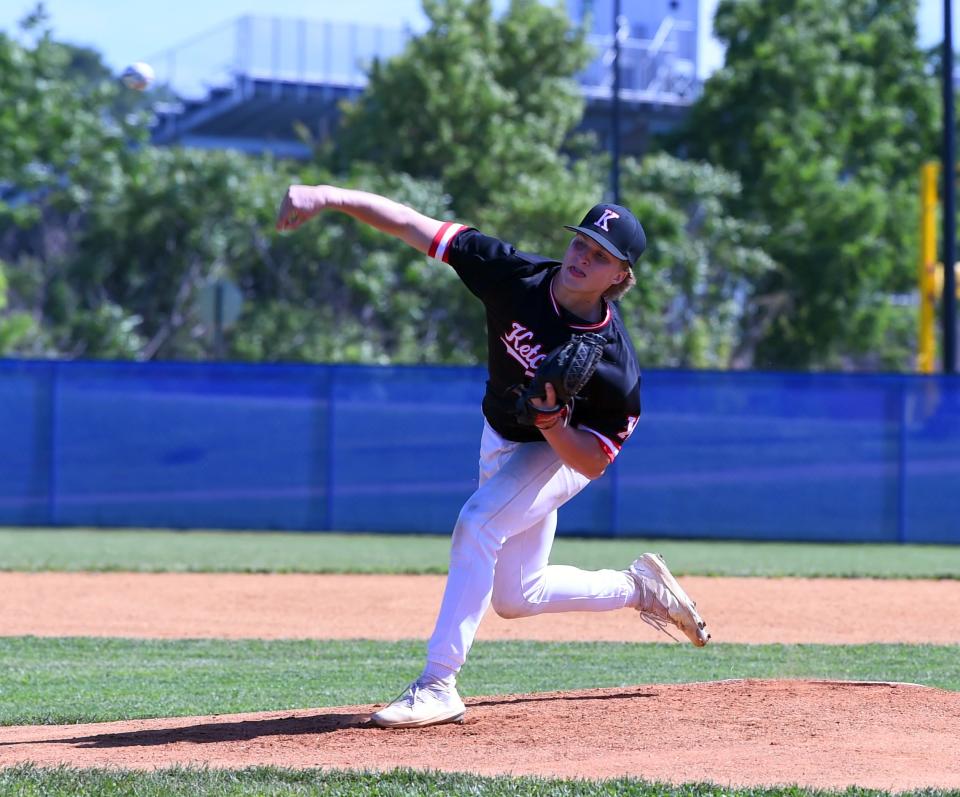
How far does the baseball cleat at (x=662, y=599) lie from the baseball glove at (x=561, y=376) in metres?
1.22

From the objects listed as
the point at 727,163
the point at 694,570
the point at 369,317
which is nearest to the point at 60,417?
the point at 694,570

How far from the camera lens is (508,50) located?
81.9ft

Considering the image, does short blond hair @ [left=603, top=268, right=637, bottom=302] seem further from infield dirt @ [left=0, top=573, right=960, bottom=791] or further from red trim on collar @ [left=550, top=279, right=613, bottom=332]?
infield dirt @ [left=0, top=573, right=960, bottom=791]

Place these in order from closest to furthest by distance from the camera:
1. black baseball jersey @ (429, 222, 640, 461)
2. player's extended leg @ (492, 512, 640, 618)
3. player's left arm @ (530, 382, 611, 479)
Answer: player's left arm @ (530, 382, 611, 479), black baseball jersey @ (429, 222, 640, 461), player's extended leg @ (492, 512, 640, 618)

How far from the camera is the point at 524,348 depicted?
15.3 ft

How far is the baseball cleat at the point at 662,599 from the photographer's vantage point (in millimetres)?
5438

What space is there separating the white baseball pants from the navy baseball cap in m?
0.72

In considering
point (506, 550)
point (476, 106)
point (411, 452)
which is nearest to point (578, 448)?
point (506, 550)

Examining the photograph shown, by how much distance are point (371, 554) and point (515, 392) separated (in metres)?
8.23

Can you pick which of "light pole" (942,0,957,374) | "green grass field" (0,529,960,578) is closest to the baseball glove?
"green grass field" (0,529,960,578)

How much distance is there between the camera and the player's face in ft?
15.0

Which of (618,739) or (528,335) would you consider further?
(528,335)

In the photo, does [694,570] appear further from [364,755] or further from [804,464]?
[364,755]

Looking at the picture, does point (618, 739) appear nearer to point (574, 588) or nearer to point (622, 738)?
point (622, 738)
